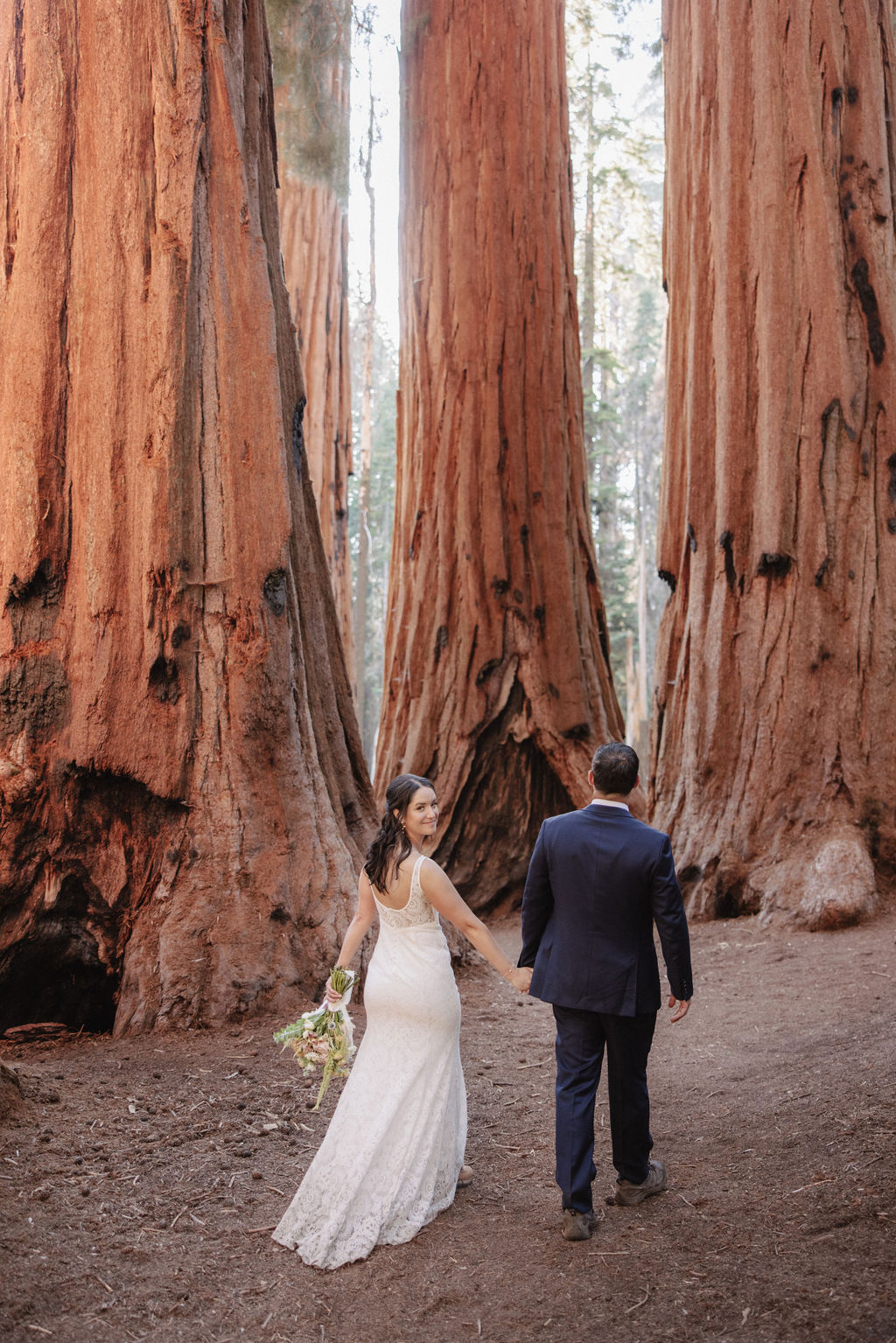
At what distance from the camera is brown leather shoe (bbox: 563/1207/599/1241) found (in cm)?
313

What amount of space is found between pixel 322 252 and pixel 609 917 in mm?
11011

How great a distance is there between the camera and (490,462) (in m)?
9.20

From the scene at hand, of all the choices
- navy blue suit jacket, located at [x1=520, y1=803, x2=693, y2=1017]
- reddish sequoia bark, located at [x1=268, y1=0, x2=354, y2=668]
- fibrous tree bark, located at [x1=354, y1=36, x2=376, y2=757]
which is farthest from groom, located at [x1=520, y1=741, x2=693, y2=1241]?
fibrous tree bark, located at [x1=354, y1=36, x2=376, y2=757]

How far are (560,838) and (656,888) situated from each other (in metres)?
0.32

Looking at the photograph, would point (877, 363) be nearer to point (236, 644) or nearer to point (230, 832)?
point (236, 644)

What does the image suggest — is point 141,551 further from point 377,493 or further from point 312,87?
point 377,493

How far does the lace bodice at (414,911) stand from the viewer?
11.2ft

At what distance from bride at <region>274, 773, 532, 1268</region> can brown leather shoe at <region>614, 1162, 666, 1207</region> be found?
51 cm

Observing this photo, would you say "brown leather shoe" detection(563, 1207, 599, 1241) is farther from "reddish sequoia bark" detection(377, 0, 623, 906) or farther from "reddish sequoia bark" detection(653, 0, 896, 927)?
"reddish sequoia bark" detection(377, 0, 623, 906)

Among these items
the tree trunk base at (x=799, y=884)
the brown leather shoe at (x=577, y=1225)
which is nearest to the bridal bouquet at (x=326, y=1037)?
the brown leather shoe at (x=577, y=1225)

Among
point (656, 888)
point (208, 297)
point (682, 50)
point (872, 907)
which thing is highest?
point (682, 50)

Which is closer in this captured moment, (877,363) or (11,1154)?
(11,1154)

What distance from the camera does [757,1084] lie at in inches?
168

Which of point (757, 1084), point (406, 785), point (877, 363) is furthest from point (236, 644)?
point (877, 363)
